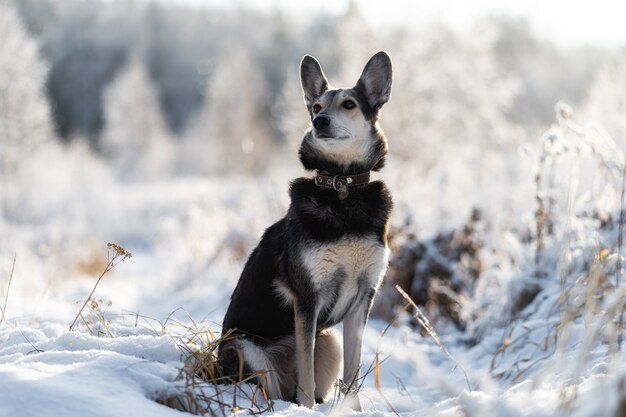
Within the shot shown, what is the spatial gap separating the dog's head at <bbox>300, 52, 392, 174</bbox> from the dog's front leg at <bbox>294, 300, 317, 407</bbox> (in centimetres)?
92

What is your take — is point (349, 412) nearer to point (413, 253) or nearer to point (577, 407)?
point (577, 407)

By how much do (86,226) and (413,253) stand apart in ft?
46.4

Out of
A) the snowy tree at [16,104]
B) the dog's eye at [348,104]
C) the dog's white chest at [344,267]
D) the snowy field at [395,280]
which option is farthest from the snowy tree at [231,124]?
the dog's white chest at [344,267]

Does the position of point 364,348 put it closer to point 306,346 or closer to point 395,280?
point 306,346

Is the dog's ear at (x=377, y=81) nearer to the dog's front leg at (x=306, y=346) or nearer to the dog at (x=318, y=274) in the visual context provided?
Result: the dog at (x=318, y=274)

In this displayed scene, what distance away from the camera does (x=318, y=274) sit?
11.0 feet

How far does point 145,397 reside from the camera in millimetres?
2594

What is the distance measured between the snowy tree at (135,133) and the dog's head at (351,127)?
31529 mm

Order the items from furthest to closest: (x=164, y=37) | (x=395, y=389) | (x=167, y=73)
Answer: (x=164, y=37) < (x=167, y=73) < (x=395, y=389)

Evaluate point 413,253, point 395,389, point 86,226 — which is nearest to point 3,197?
point 86,226

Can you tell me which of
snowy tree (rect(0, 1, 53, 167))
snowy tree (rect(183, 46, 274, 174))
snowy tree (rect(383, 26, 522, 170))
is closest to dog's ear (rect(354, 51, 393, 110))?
snowy tree (rect(383, 26, 522, 170))

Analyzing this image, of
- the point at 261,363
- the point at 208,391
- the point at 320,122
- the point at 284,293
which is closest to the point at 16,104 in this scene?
the point at 320,122

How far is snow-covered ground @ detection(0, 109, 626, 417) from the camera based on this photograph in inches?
87.2

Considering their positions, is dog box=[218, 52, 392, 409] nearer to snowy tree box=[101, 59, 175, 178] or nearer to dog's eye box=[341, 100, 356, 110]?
dog's eye box=[341, 100, 356, 110]
